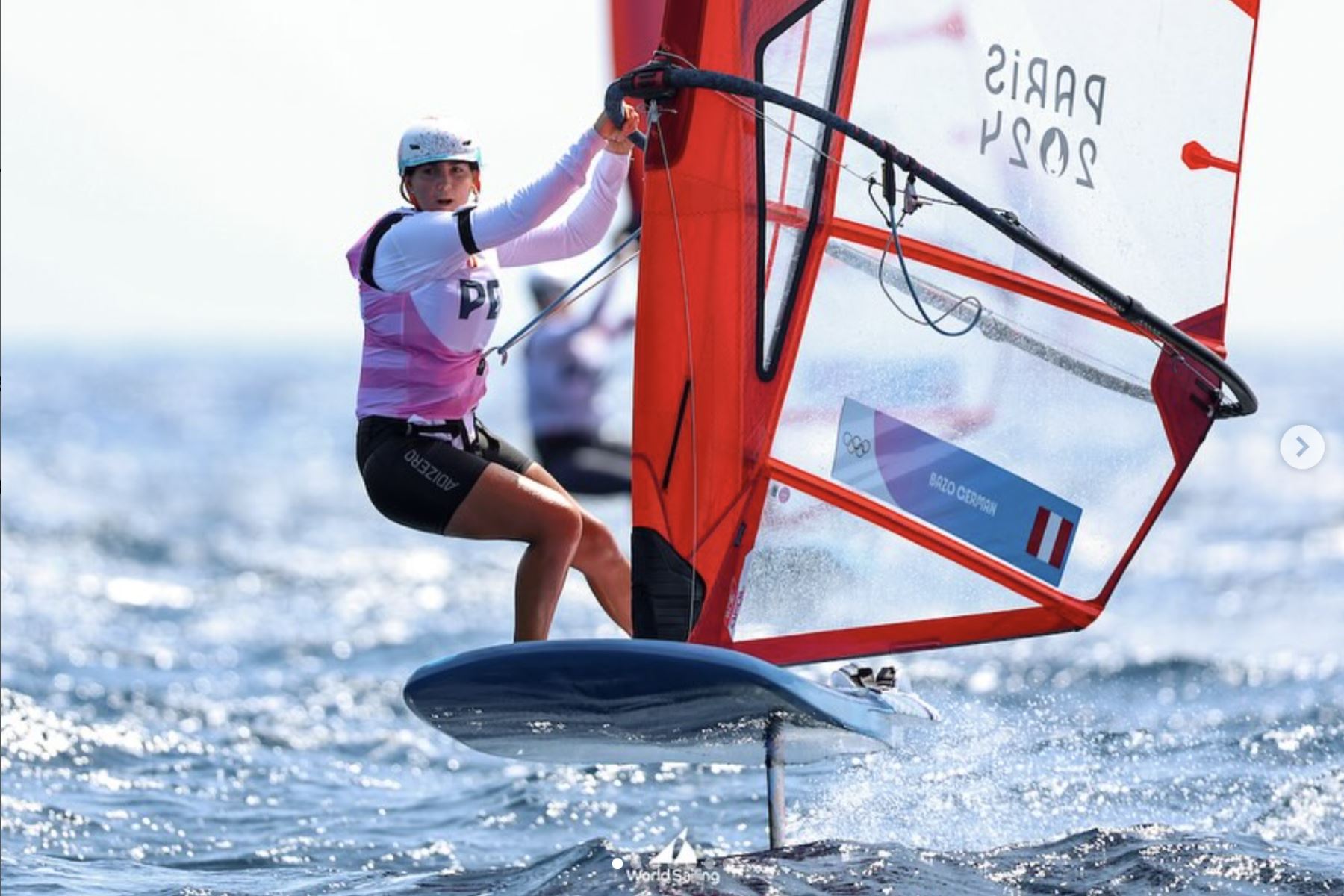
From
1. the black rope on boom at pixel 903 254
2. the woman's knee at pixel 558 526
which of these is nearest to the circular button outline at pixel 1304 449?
the black rope on boom at pixel 903 254

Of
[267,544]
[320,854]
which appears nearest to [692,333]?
[320,854]

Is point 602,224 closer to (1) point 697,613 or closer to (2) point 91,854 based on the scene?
(1) point 697,613

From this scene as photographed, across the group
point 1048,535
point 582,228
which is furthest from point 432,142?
point 1048,535

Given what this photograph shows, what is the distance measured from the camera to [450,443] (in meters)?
4.87

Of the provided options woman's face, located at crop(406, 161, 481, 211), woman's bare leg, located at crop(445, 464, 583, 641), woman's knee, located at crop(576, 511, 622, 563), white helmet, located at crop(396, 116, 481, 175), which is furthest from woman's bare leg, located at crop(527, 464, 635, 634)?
white helmet, located at crop(396, 116, 481, 175)

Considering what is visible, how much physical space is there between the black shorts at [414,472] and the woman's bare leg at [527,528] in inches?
1.3

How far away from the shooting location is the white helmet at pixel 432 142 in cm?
474

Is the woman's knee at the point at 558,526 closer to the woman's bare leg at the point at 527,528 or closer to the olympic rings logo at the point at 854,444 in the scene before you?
the woman's bare leg at the point at 527,528

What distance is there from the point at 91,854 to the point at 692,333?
2.72 metres

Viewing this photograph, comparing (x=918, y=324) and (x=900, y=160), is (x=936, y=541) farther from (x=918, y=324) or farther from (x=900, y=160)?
(x=900, y=160)

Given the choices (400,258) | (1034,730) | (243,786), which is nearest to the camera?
(400,258)

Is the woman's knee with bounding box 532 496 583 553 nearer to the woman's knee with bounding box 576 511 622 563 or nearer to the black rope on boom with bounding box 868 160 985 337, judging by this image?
the woman's knee with bounding box 576 511 622 563

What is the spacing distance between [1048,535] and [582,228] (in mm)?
1501

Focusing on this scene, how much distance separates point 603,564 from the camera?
513 cm
